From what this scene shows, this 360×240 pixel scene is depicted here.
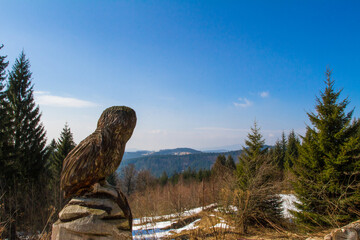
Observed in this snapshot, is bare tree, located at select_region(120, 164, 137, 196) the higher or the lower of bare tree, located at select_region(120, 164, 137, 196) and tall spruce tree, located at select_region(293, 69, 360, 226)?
the lower

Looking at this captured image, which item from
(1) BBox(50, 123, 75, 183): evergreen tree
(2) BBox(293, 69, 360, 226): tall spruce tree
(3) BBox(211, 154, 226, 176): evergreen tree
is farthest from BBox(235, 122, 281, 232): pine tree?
(1) BBox(50, 123, 75, 183): evergreen tree

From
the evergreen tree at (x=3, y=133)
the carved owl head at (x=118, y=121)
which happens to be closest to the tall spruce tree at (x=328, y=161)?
the carved owl head at (x=118, y=121)

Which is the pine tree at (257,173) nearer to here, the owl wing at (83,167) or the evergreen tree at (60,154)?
the owl wing at (83,167)

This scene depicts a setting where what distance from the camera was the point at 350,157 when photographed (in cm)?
921

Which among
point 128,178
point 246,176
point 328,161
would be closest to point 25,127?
point 246,176

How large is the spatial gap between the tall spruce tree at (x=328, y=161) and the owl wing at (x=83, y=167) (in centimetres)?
987

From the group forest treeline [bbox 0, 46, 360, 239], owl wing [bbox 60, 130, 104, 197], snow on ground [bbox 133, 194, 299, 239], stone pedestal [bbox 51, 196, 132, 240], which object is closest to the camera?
stone pedestal [bbox 51, 196, 132, 240]

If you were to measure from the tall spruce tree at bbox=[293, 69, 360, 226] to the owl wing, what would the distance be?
987 centimetres

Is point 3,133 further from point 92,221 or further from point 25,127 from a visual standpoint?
point 92,221

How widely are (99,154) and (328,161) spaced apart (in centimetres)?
1104

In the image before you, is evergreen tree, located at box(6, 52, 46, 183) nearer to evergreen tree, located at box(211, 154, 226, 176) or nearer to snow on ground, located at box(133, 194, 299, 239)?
snow on ground, located at box(133, 194, 299, 239)

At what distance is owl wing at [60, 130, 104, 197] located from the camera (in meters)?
2.03

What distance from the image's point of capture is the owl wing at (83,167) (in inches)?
79.9

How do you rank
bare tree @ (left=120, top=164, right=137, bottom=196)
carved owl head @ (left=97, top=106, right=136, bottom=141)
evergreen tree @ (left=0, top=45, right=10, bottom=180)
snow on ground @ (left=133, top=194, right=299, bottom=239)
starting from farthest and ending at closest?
bare tree @ (left=120, top=164, right=137, bottom=196)
evergreen tree @ (left=0, top=45, right=10, bottom=180)
snow on ground @ (left=133, top=194, right=299, bottom=239)
carved owl head @ (left=97, top=106, right=136, bottom=141)
